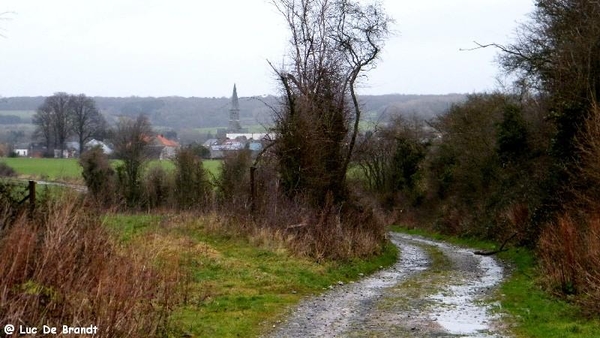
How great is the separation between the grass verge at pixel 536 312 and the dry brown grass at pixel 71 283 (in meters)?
6.60

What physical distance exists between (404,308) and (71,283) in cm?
826

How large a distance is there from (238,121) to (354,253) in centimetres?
2554

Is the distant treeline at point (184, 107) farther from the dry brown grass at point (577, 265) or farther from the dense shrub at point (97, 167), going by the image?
the dry brown grass at point (577, 265)

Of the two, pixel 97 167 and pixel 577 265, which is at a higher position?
pixel 577 265

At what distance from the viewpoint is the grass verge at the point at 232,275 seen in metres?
12.7

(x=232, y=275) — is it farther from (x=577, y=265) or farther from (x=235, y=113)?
(x=235, y=113)

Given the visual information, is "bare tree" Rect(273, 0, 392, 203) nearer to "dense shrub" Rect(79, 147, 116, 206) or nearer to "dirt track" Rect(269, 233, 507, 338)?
"dirt track" Rect(269, 233, 507, 338)

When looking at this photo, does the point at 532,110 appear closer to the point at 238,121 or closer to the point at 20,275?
the point at 238,121

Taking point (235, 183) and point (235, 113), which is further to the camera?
point (235, 113)

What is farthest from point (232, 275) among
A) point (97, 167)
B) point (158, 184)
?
point (158, 184)

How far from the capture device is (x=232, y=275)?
17.4 metres

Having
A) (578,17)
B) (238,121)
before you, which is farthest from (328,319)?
(238,121)

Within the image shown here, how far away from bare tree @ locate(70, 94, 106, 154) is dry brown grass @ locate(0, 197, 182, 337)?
68856mm

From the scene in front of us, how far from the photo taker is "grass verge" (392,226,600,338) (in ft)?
39.7
